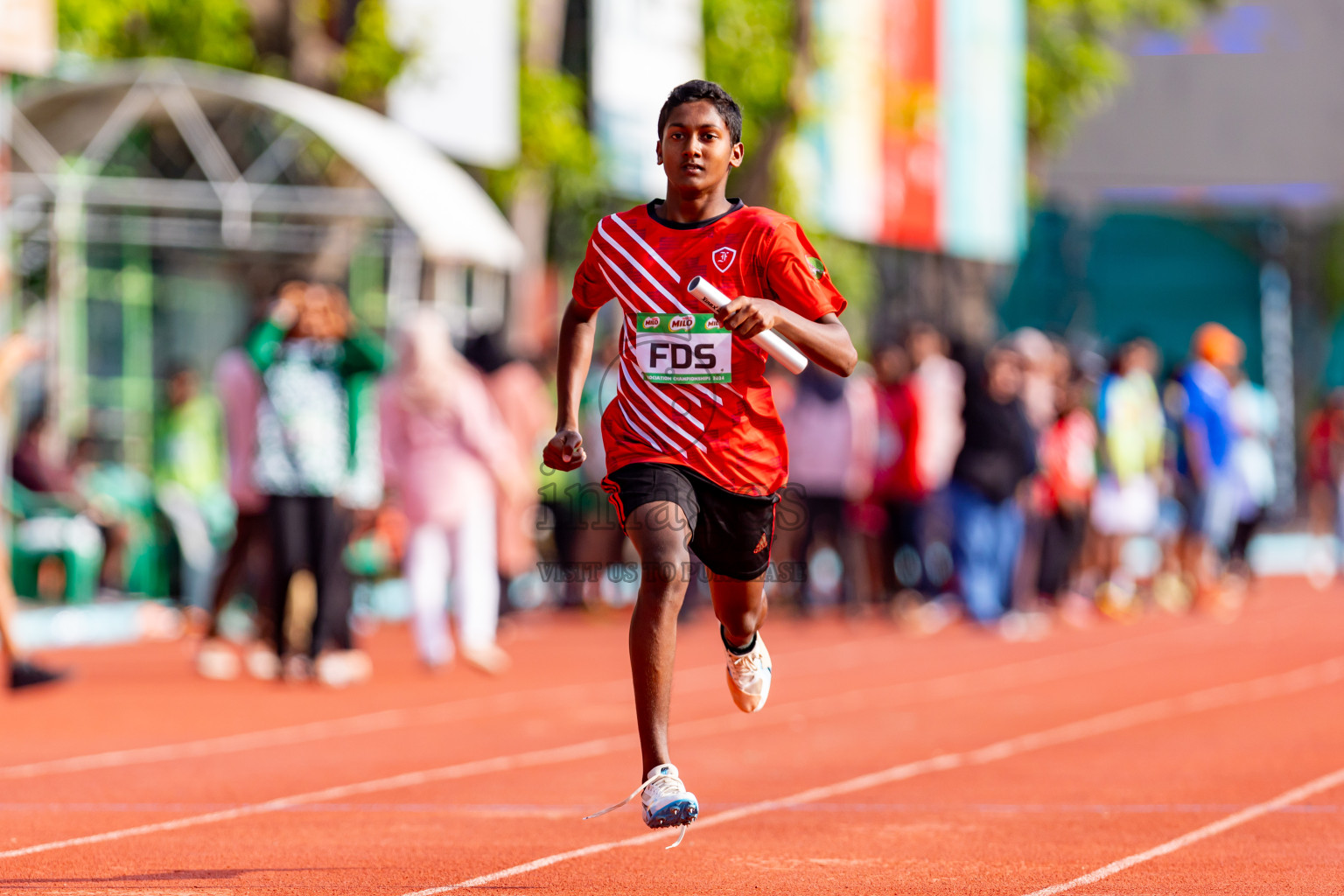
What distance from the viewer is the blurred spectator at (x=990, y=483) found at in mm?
16656

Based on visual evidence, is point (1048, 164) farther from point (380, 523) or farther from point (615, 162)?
point (380, 523)

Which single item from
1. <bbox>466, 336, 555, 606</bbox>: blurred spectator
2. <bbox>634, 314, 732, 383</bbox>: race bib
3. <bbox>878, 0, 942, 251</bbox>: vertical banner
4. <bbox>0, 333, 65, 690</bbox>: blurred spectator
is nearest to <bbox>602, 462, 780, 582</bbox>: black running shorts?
<bbox>634, 314, 732, 383</bbox>: race bib

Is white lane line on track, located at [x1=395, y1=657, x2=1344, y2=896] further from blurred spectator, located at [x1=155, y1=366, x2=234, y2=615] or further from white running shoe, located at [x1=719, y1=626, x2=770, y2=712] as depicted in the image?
blurred spectator, located at [x1=155, y1=366, x2=234, y2=615]

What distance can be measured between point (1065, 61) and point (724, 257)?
28.8 metres

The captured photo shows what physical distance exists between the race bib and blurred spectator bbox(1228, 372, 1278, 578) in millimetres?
13028

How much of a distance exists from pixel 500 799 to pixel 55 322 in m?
13.0

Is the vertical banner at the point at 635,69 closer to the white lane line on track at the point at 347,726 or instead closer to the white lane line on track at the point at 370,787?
the white lane line on track at the point at 347,726

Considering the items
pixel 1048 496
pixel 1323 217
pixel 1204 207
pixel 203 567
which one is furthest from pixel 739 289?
pixel 1323 217

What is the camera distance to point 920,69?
27719 millimetres

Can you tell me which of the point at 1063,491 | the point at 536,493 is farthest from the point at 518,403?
the point at 1063,491

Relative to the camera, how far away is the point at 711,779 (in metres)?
8.70

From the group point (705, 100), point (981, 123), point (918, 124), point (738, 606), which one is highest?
point (981, 123)

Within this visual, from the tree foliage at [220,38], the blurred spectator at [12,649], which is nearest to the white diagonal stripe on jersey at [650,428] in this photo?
the blurred spectator at [12,649]

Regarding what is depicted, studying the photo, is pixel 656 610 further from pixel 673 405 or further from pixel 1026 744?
pixel 1026 744
